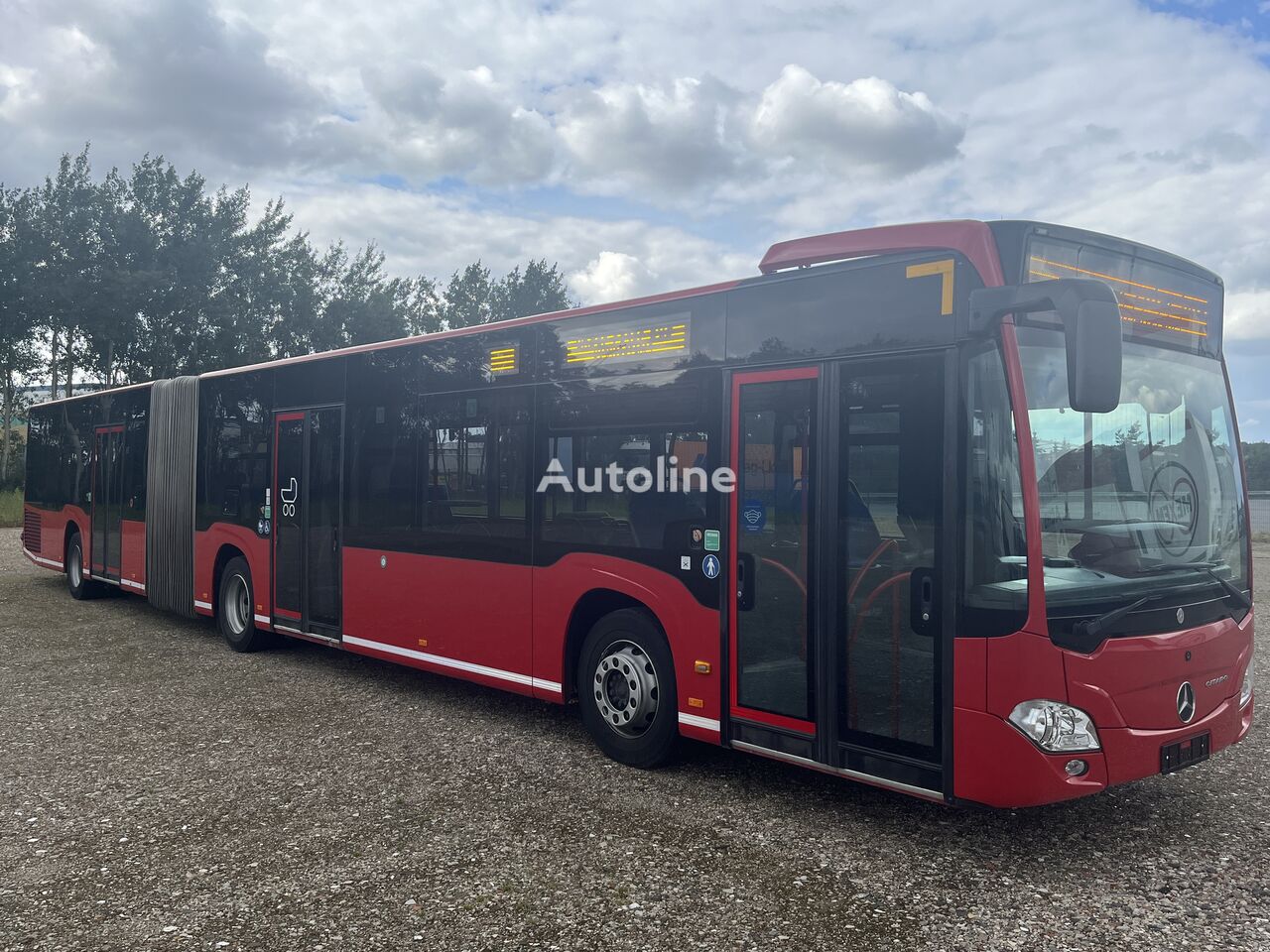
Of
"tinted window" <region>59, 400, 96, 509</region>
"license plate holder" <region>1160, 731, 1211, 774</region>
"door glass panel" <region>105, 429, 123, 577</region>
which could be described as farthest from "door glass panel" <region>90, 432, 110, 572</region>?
"license plate holder" <region>1160, 731, 1211, 774</region>

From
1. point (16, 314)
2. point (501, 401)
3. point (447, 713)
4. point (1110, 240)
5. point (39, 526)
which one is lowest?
point (447, 713)

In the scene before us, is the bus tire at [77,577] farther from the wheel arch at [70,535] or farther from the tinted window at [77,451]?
the tinted window at [77,451]

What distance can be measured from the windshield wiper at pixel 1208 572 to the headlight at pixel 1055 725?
2.66 feet

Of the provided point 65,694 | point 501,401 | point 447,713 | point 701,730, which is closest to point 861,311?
point 701,730

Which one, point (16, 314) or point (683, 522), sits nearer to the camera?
point (683, 522)

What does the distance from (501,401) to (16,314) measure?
33946 mm

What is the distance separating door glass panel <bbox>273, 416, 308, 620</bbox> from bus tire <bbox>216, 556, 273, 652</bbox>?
0.66 meters

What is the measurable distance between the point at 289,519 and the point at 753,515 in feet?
18.0

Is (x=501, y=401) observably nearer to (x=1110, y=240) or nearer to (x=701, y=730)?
(x=701, y=730)

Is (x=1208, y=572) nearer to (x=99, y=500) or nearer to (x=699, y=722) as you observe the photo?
(x=699, y=722)

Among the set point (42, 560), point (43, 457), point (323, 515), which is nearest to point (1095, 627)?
point (323, 515)

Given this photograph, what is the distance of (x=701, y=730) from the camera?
5500mm

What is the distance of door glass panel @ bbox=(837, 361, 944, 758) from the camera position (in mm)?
4488

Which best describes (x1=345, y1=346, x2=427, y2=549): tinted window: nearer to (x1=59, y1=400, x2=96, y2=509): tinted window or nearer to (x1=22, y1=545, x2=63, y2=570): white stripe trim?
(x1=59, y1=400, x2=96, y2=509): tinted window
